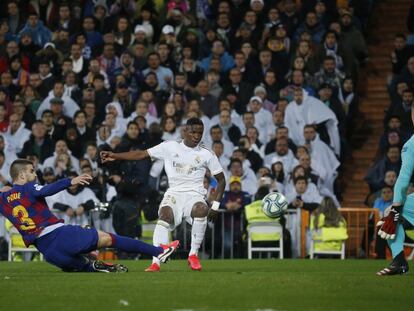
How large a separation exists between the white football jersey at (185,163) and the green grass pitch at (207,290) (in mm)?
1199

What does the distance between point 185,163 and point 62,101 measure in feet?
30.1

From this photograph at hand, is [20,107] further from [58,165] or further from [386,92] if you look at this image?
[386,92]

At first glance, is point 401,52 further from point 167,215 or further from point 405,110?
point 167,215

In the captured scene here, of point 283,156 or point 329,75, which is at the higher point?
point 329,75

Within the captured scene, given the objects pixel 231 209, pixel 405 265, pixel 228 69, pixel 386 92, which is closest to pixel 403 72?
pixel 386 92

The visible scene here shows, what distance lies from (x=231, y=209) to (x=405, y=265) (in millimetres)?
7666

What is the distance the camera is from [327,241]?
21766 millimetres

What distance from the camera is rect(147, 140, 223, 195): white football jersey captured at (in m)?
16.3

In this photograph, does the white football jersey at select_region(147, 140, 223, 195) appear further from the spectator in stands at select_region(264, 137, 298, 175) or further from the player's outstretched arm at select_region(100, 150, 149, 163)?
the spectator in stands at select_region(264, 137, 298, 175)

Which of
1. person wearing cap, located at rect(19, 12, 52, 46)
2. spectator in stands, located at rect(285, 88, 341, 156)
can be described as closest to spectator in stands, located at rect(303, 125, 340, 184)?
spectator in stands, located at rect(285, 88, 341, 156)

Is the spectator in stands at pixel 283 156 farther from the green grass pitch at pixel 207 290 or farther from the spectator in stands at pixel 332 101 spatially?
the green grass pitch at pixel 207 290

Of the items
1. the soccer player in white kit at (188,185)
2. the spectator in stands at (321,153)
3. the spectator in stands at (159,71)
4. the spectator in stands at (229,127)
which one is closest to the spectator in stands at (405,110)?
the spectator in stands at (321,153)

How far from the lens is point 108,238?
1473cm

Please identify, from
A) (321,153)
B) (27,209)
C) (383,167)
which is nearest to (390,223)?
(27,209)
